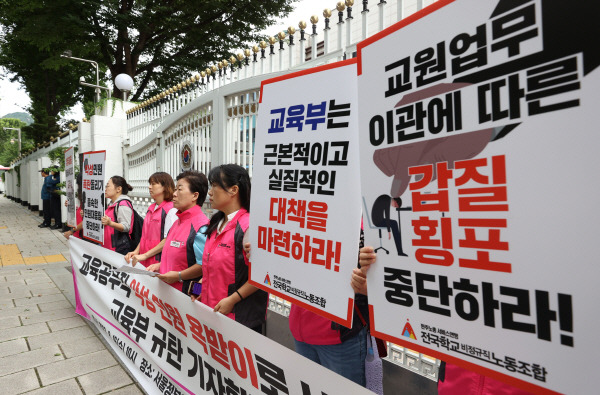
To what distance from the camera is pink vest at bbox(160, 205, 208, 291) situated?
2.71 meters

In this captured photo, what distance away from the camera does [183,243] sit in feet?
9.11

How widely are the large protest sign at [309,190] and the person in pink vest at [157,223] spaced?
1.92m

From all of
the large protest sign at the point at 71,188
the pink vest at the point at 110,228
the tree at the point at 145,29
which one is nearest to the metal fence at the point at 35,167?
the tree at the point at 145,29

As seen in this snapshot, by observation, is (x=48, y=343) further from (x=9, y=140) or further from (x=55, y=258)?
(x=9, y=140)

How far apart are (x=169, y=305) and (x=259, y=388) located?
1.06 m

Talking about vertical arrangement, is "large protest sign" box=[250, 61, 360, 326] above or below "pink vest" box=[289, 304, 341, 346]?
above

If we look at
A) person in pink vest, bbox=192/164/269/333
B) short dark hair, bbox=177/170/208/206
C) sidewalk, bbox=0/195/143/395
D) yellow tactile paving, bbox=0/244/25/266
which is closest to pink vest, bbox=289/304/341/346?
person in pink vest, bbox=192/164/269/333

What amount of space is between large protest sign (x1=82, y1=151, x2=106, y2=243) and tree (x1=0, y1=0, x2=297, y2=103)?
29.1 feet

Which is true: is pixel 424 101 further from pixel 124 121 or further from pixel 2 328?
pixel 124 121

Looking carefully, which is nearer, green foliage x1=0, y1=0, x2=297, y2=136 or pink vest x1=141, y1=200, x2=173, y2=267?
pink vest x1=141, y1=200, x2=173, y2=267

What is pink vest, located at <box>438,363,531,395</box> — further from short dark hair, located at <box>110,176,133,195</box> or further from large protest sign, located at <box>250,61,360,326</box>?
short dark hair, located at <box>110,176,133,195</box>

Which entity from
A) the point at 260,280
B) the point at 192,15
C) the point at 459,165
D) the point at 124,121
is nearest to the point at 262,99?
the point at 260,280

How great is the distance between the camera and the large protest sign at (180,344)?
161 centimetres

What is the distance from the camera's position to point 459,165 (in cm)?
103
